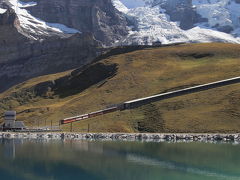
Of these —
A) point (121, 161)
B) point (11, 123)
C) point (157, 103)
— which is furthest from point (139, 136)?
point (11, 123)

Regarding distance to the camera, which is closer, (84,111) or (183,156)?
(183,156)

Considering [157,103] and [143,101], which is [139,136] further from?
[143,101]

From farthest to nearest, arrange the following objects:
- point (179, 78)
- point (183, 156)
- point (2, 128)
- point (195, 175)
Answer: point (179, 78), point (2, 128), point (183, 156), point (195, 175)

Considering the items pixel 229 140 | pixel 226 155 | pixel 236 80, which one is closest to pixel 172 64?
pixel 236 80

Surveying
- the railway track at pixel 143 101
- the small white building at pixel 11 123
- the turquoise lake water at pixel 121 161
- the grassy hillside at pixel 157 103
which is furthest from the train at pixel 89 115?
the turquoise lake water at pixel 121 161

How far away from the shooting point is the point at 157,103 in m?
139

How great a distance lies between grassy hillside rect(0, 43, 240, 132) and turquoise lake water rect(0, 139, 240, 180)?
89.2ft

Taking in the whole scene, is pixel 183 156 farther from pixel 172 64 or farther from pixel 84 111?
pixel 172 64

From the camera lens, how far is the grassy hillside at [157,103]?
124 metres

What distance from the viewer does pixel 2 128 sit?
14238 centimetres

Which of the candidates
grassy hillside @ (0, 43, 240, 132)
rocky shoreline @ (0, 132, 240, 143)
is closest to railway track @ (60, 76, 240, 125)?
grassy hillside @ (0, 43, 240, 132)

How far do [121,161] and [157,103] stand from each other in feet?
222

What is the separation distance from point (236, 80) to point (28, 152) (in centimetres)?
8334

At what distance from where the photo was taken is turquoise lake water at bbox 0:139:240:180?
61.0m
